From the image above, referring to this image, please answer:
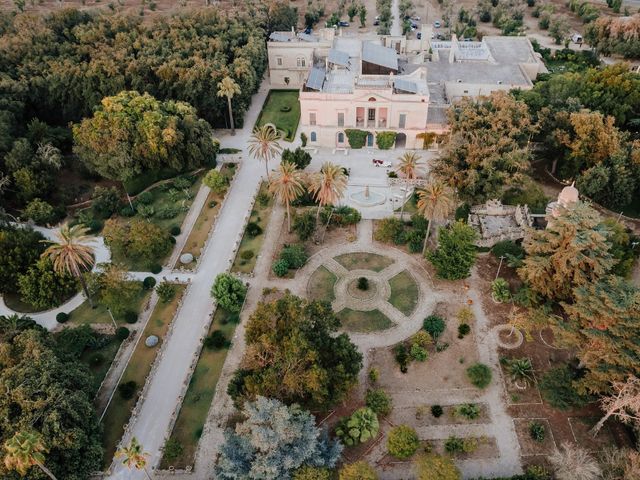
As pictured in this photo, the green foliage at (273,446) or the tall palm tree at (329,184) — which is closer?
the green foliage at (273,446)

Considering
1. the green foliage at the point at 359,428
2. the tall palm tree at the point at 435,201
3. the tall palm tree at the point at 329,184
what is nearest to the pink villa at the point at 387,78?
the tall palm tree at the point at 329,184

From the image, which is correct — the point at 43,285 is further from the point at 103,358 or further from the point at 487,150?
the point at 487,150

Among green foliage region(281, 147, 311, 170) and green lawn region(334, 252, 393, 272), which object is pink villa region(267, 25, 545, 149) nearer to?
green foliage region(281, 147, 311, 170)

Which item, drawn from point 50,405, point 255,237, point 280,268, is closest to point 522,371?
point 280,268

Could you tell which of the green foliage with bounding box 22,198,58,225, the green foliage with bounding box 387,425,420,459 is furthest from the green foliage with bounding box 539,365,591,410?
the green foliage with bounding box 22,198,58,225

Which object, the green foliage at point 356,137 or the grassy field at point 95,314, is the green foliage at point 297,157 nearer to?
the green foliage at point 356,137

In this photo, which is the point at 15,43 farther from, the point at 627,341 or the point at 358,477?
the point at 627,341
